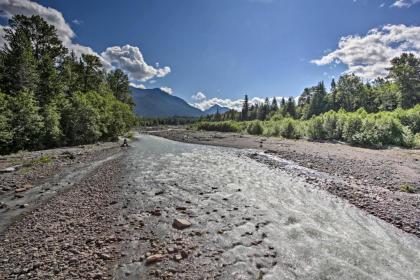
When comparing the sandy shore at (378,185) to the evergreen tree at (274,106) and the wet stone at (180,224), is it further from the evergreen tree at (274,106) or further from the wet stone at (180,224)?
the evergreen tree at (274,106)

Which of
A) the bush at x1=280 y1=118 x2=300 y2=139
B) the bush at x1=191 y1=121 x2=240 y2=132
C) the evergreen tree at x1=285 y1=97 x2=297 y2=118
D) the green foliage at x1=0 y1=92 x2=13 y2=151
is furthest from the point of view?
the evergreen tree at x1=285 y1=97 x2=297 y2=118

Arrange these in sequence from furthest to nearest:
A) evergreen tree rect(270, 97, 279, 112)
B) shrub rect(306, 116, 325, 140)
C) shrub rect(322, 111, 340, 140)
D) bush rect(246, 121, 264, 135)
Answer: evergreen tree rect(270, 97, 279, 112) < bush rect(246, 121, 264, 135) < shrub rect(306, 116, 325, 140) < shrub rect(322, 111, 340, 140)

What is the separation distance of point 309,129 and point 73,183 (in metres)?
58.9

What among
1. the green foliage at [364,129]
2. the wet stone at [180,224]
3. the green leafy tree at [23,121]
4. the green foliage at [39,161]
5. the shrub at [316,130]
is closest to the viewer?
the wet stone at [180,224]

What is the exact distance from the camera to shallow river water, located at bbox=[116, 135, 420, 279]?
6.57 meters

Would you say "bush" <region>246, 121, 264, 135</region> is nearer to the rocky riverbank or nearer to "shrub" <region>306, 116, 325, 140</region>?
"shrub" <region>306, 116, 325, 140</region>

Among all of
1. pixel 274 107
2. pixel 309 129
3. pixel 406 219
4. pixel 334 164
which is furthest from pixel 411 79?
pixel 406 219

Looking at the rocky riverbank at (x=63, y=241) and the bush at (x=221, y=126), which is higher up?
the bush at (x=221, y=126)

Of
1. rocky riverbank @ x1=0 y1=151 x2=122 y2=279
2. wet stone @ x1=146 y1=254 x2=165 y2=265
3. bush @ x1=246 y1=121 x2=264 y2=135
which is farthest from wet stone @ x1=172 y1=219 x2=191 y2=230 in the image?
bush @ x1=246 y1=121 x2=264 y2=135

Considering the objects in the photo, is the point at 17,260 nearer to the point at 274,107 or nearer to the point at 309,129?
the point at 309,129

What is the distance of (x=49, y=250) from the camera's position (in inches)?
262

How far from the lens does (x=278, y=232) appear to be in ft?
28.4

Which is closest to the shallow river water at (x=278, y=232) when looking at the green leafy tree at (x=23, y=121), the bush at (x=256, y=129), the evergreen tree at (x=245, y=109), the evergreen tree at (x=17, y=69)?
the green leafy tree at (x=23, y=121)

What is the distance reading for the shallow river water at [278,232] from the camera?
6570mm
